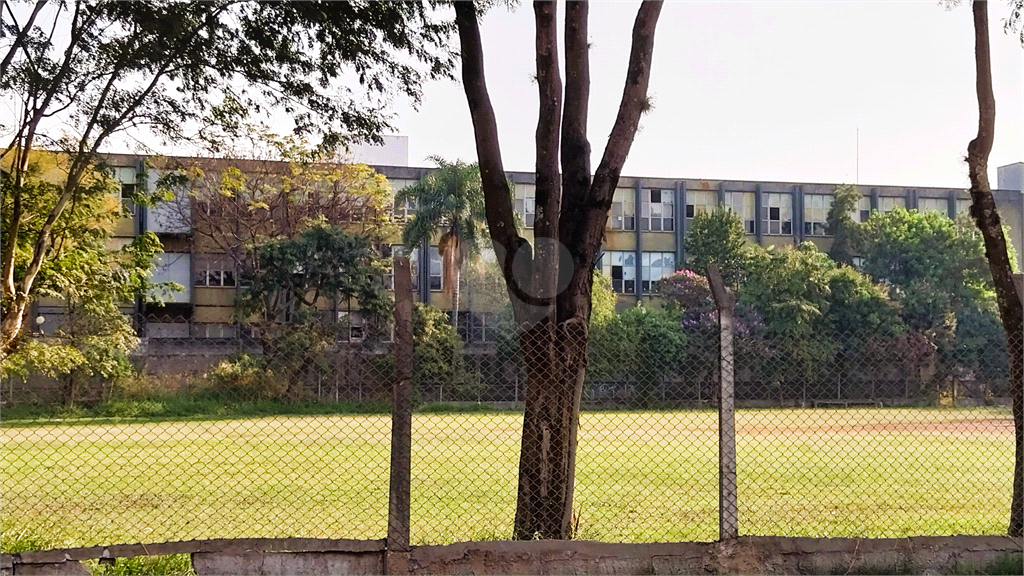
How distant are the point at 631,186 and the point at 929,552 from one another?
139ft

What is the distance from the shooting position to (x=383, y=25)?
809 centimetres

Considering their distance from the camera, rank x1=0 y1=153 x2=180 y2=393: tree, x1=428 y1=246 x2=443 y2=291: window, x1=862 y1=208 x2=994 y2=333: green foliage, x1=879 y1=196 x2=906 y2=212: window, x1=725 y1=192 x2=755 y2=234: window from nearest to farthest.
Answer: x1=0 y1=153 x2=180 y2=393: tree → x1=862 y1=208 x2=994 y2=333: green foliage → x1=428 y1=246 x2=443 y2=291: window → x1=725 y1=192 x2=755 y2=234: window → x1=879 y1=196 x2=906 y2=212: window

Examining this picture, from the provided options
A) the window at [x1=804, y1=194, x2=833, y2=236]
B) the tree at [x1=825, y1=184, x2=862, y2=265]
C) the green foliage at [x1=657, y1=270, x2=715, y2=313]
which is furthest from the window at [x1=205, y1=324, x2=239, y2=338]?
the tree at [x1=825, y1=184, x2=862, y2=265]

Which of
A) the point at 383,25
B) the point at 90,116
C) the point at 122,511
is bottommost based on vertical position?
the point at 122,511

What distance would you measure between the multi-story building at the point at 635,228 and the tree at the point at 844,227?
757 mm

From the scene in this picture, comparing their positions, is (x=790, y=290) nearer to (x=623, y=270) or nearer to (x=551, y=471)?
(x=623, y=270)

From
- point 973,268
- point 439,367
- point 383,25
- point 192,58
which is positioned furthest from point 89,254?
point 973,268

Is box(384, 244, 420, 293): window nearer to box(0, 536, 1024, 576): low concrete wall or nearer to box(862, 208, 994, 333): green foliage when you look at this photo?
box(862, 208, 994, 333): green foliage

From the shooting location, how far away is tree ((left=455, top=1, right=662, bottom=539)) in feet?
20.8

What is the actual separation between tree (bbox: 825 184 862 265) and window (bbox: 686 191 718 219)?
649 centimetres

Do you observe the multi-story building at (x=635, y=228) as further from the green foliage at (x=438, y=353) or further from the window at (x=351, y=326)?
the green foliage at (x=438, y=353)

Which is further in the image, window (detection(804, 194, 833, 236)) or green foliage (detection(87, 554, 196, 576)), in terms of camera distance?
window (detection(804, 194, 833, 236))

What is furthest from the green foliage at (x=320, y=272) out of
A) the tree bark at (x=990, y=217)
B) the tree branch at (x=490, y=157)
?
the tree bark at (x=990, y=217)

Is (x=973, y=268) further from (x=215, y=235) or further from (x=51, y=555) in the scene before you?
(x=51, y=555)
